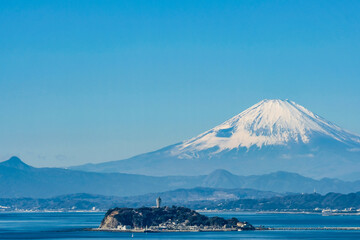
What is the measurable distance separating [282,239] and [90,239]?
4086 centimetres

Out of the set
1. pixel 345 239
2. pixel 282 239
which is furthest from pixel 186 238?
pixel 345 239

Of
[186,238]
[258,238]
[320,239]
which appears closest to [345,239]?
[320,239]

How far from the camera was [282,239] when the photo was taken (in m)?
196

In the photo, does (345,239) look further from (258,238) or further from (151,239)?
(151,239)

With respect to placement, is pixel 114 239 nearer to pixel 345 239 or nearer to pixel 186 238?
pixel 186 238

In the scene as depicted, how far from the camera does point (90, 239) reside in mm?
199625

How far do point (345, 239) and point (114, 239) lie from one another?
49.0 meters

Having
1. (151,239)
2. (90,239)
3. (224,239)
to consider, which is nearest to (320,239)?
(224,239)

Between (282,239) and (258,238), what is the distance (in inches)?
203

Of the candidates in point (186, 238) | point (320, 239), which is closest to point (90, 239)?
point (186, 238)

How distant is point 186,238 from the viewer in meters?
200

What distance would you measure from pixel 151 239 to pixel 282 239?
90.8ft

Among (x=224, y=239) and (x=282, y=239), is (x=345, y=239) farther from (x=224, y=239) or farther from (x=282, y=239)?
(x=224, y=239)

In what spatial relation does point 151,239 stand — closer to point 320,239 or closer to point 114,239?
point 114,239
